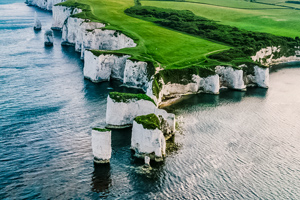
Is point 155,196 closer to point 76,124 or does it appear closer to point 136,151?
point 136,151

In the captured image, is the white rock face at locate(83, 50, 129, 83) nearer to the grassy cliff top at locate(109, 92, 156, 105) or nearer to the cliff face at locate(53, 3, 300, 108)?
the cliff face at locate(53, 3, 300, 108)

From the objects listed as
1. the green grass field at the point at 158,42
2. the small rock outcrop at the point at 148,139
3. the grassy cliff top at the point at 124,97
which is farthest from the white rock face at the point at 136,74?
the small rock outcrop at the point at 148,139

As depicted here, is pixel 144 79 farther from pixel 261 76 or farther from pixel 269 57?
pixel 269 57

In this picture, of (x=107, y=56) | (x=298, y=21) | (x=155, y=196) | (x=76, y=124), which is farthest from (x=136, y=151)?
(x=298, y=21)

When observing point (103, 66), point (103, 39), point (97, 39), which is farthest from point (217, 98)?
point (97, 39)

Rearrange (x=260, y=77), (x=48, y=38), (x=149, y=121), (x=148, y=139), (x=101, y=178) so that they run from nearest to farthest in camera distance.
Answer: (x=101, y=178) < (x=148, y=139) < (x=149, y=121) < (x=260, y=77) < (x=48, y=38)

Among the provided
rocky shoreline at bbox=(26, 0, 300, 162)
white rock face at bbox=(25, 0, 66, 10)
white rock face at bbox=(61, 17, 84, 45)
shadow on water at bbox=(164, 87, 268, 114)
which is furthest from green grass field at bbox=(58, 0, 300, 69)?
white rock face at bbox=(25, 0, 66, 10)

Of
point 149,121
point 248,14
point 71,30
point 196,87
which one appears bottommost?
point 196,87
